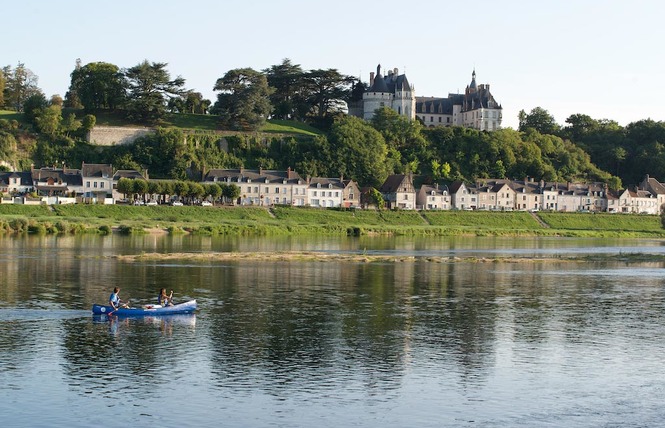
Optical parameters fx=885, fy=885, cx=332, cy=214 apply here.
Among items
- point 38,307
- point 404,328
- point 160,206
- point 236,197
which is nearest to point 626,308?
point 404,328

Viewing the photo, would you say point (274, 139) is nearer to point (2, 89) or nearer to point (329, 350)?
point (2, 89)

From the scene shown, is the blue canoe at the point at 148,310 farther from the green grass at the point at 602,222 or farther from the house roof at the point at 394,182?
the green grass at the point at 602,222

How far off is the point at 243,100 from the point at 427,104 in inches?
1745

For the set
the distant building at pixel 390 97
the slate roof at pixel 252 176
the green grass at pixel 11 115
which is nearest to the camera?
the slate roof at pixel 252 176

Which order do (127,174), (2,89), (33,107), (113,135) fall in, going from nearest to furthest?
(127,174)
(33,107)
(113,135)
(2,89)

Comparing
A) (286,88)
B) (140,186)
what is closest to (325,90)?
(286,88)

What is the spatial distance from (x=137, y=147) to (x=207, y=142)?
11.4 metres

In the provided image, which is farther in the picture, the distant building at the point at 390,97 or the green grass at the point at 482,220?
the distant building at the point at 390,97

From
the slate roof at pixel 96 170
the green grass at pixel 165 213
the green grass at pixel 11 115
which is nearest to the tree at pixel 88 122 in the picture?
the green grass at pixel 11 115

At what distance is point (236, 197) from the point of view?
116m

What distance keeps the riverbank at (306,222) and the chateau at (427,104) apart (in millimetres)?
36084

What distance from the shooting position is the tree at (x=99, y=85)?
448 ft

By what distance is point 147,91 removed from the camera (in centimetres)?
13712

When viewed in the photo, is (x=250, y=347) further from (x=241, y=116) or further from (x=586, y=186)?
(x=586, y=186)
